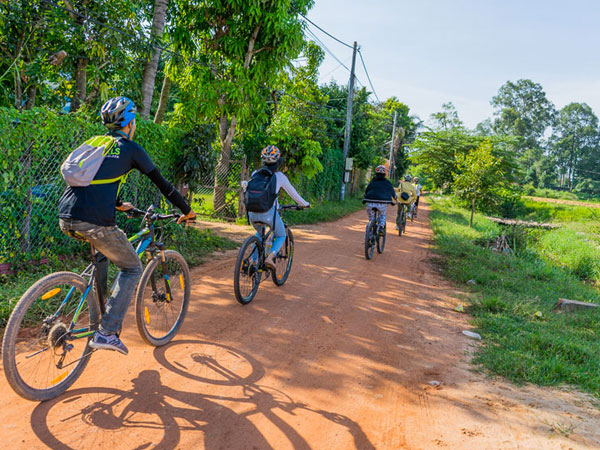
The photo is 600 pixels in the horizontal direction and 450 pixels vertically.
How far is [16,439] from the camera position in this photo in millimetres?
2629

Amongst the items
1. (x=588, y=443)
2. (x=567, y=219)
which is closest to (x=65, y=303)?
(x=588, y=443)

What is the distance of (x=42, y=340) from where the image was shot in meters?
2.98

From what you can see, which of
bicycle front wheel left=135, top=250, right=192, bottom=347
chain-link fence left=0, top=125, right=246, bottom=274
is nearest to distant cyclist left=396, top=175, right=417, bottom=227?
chain-link fence left=0, top=125, right=246, bottom=274

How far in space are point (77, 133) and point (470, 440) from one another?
6001 mm

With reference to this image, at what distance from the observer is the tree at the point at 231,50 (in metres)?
11.3

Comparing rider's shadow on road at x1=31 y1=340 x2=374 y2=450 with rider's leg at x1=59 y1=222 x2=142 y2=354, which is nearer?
rider's shadow on road at x1=31 y1=340 x2=374 y2=450

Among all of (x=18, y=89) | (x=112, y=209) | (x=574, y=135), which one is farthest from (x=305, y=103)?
(x=574, y=135)

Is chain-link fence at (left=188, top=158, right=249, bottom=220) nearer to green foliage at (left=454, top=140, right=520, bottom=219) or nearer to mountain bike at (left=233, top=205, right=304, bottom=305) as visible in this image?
mountain bike at (left=233, top=205, right=304, bottom=305)

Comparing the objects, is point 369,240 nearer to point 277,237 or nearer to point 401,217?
point 277,237

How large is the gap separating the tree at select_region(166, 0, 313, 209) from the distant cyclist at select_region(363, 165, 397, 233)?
439 cm

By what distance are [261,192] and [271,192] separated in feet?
0.46

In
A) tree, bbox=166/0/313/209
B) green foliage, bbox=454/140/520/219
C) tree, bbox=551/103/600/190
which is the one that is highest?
tree, bbox=551/103/600/190

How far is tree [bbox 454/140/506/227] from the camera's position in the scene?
16625 mm

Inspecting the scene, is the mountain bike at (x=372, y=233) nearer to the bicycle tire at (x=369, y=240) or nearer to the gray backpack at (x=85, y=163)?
the bicycle tire at (x=369, y=240)
